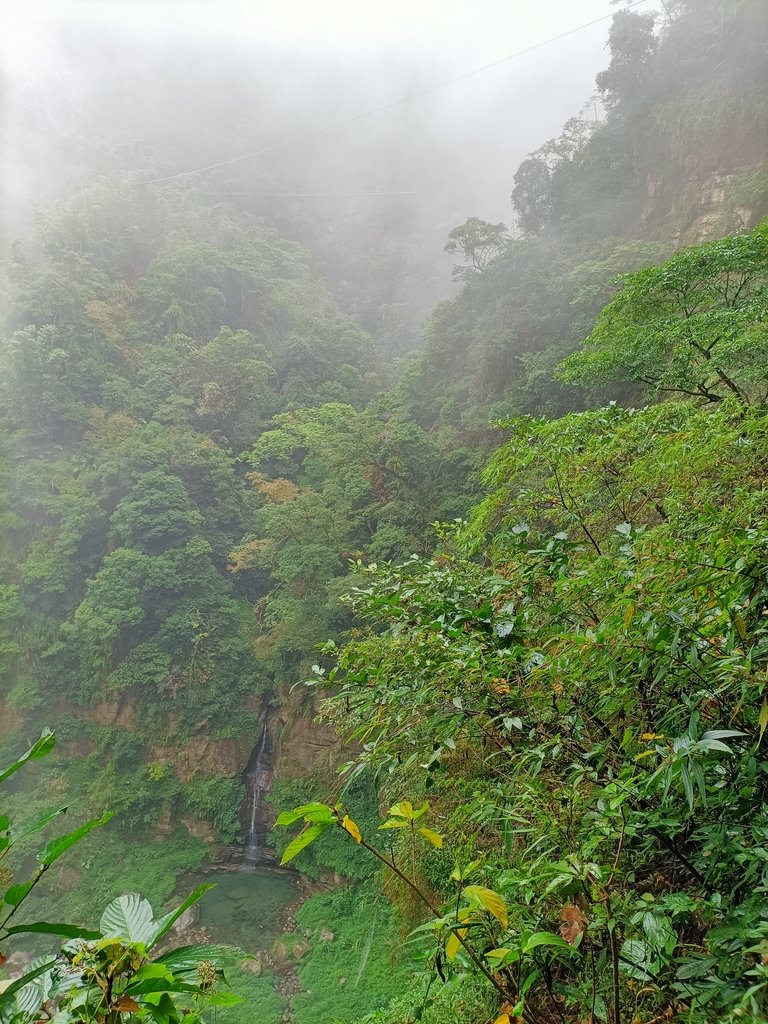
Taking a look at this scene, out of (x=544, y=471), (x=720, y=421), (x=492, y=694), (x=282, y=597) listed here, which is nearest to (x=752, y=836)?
(x=492, y=694)

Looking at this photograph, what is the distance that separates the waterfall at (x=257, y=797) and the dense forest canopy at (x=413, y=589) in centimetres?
7

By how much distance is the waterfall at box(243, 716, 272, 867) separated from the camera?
9.01m

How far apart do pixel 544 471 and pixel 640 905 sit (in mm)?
1968

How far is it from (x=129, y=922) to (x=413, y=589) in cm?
114

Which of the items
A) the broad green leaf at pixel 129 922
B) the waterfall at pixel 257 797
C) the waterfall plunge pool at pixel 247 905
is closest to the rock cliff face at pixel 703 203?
the broad green leaf at pixel 129 922

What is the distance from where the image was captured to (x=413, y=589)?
5.42 ft

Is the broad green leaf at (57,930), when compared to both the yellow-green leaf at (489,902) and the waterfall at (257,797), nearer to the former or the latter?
the yellow-green leaf at (489,902)

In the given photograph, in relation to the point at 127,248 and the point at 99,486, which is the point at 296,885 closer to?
the point at 99,486

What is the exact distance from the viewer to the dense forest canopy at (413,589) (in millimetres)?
849

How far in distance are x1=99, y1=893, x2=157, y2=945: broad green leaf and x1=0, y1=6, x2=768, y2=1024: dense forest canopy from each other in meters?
0.01

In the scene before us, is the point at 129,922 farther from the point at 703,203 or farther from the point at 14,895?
the point at 703,203

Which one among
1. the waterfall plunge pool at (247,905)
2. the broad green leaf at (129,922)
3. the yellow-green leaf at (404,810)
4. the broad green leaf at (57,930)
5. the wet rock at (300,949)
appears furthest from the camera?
the waterfall plunge pool at (247,905)

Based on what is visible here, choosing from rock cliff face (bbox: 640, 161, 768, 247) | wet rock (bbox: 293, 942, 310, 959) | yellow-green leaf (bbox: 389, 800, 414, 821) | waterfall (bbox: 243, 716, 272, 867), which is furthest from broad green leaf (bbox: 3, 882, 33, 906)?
rock cliff face (bbox: 640, 161, 768, 247)

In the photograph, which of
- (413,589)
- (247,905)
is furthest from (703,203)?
(247,905)
